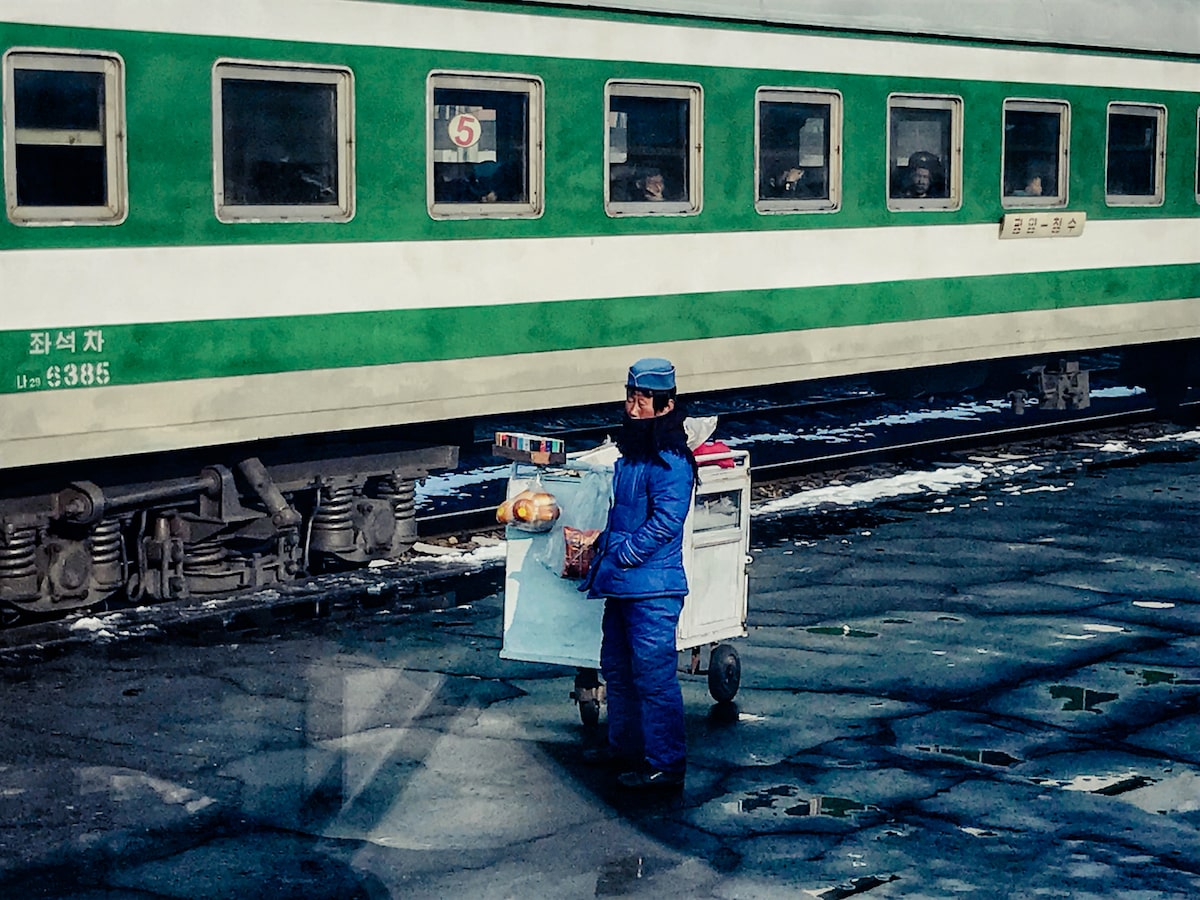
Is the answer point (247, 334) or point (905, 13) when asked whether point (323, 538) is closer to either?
point (247, 334)

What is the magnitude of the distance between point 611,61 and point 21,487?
430cm

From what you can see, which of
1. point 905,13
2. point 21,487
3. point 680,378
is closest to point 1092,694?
point 680,378

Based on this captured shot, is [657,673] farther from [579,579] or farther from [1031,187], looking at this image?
[1031,187]

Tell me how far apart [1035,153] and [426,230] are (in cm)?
595

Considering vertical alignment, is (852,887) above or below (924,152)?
below

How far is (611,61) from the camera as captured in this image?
40.7ft

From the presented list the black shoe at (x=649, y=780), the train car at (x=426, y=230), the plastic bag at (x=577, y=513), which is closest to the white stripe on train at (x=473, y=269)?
the train car at (x=426, y=230)

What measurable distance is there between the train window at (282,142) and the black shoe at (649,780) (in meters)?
4.09

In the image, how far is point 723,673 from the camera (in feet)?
29.7

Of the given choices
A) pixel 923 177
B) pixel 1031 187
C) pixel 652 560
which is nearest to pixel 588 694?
pixel 652 560

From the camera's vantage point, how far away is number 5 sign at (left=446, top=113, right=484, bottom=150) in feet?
38.4

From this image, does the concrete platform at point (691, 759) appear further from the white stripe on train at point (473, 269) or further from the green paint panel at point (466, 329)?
the white stripe on train at point (473, 269)

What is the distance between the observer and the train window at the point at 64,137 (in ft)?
32.1

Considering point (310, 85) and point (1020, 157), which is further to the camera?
point (1020, 157)
